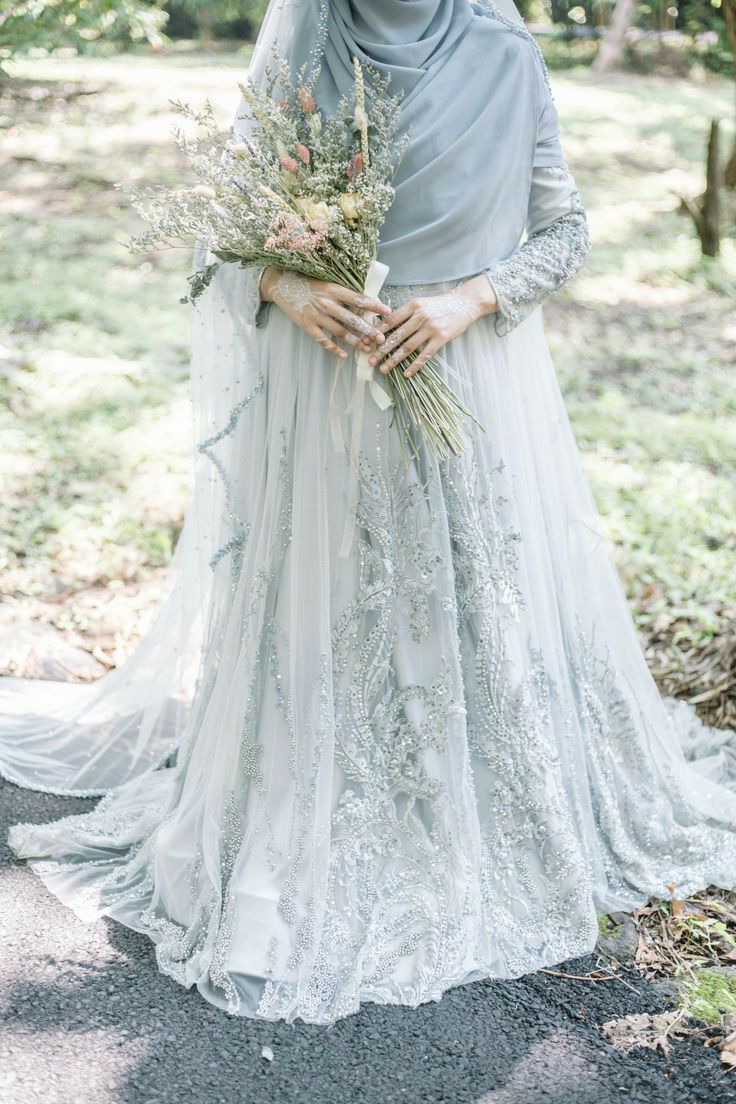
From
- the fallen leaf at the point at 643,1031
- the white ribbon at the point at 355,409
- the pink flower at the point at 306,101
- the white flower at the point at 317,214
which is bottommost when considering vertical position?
the fallen leaf at the point at 643,1031

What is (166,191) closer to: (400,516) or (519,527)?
(400,516)

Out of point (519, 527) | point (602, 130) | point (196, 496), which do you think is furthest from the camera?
point (602, 130)

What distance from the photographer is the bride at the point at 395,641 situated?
2.51 metres

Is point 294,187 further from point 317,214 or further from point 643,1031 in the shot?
point 643,1031

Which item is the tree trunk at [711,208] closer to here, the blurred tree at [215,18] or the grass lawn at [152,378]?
the grass lawn at [152,378]

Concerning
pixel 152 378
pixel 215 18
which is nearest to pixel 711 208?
pixel 152 378

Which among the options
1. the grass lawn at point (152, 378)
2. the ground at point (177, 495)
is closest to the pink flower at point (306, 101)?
the grass lawn at point (152, 378)

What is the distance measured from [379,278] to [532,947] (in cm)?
158

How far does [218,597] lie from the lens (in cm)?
289

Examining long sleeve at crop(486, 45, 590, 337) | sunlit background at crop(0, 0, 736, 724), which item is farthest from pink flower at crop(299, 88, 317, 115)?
sunlit background at crop(0, 0, 736, 724)

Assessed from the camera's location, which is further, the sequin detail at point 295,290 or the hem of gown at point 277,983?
the sequin detail at point 295,290

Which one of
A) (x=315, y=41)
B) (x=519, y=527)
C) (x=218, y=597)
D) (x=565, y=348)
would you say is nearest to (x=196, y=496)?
(x=218, y=597)

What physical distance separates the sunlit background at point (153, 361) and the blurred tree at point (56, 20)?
0.04 ft

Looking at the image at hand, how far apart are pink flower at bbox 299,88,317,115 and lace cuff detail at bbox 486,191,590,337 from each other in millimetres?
555
